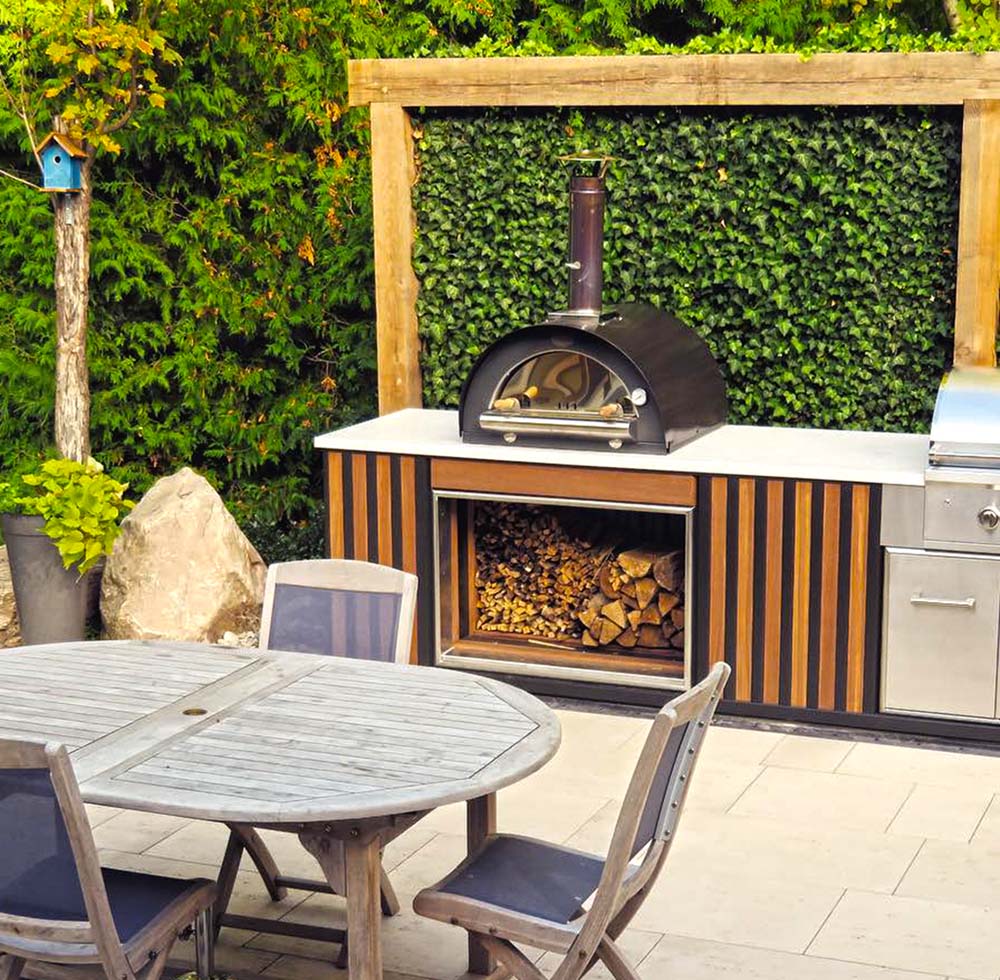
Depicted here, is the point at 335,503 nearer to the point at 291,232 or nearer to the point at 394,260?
the point at 394,260

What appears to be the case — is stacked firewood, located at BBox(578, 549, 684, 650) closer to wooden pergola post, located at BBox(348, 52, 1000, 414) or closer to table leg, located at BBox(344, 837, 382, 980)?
wooden pergola post, located at BBox(348, 52, 1000, 414)

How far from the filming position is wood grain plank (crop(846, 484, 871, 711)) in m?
6.59

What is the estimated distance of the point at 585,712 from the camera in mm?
7125

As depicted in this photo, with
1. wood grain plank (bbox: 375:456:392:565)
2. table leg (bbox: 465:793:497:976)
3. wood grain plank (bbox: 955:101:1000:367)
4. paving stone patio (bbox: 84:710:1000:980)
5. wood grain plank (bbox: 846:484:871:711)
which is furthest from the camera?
wood grain plank (bbox: 375:456:392:565)

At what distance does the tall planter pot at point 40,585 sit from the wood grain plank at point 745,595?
3186 mm

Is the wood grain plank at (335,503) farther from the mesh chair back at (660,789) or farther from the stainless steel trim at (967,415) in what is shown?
the mesh chair back at (660,789)

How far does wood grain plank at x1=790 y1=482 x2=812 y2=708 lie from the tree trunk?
148 inches

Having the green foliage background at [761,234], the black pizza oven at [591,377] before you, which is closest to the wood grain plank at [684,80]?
the green foliage background at [761,234]

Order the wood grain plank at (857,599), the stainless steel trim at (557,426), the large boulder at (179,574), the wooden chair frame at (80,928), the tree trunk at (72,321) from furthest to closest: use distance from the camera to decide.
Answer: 1. the tree trunk at (72,321)
2. the large boulder at (179,574)
3. the stainless steel trim at (557,426)
4. the wood grain plank at (857,599)
5. the wooden chair frame at (80,928)

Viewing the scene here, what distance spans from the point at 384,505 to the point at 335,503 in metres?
0.25

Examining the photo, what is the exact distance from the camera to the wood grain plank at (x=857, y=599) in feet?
21.6

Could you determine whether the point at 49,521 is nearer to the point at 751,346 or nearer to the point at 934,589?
the point at 751,346

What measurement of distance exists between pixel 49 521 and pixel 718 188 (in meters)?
3.48

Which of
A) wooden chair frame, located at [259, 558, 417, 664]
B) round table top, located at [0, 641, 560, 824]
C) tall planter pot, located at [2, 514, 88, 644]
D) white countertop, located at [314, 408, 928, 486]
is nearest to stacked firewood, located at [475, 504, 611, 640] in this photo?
white countertop, located at [314, 408, 928, 486]
